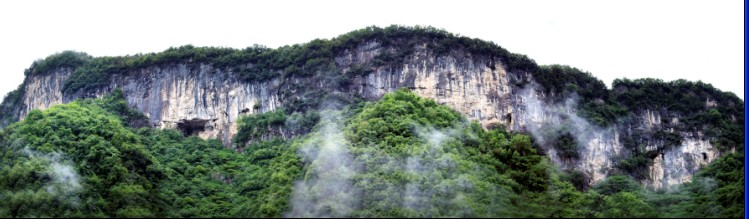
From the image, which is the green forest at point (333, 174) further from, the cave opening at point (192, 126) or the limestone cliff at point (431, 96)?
the cave opening at point (192, 126)

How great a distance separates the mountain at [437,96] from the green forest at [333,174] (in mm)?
1705

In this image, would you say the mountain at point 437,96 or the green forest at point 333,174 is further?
the mountain at point 437,96

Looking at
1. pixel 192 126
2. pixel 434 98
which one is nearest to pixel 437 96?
pixel 434 98

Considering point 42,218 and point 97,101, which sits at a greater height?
point 97,101

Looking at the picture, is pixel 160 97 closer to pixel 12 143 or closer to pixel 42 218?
pixel 12 143

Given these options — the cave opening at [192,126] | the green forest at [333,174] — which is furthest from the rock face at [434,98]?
the green forest at [333,174]

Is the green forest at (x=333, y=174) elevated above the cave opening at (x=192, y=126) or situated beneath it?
situated beneath

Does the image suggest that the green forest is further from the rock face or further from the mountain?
the rock face

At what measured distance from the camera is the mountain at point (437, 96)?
7650cm

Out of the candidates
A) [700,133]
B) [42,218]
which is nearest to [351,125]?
[42,218]

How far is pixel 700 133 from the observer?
79062 millimetres

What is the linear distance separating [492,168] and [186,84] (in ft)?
81.3

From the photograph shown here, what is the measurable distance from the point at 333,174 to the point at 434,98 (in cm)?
1743

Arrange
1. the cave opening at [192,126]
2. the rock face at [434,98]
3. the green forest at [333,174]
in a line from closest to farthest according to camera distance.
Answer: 1. the green forest at [333,174]
2. the rock face at [434,98]
3. the cave opening at [192,126]
